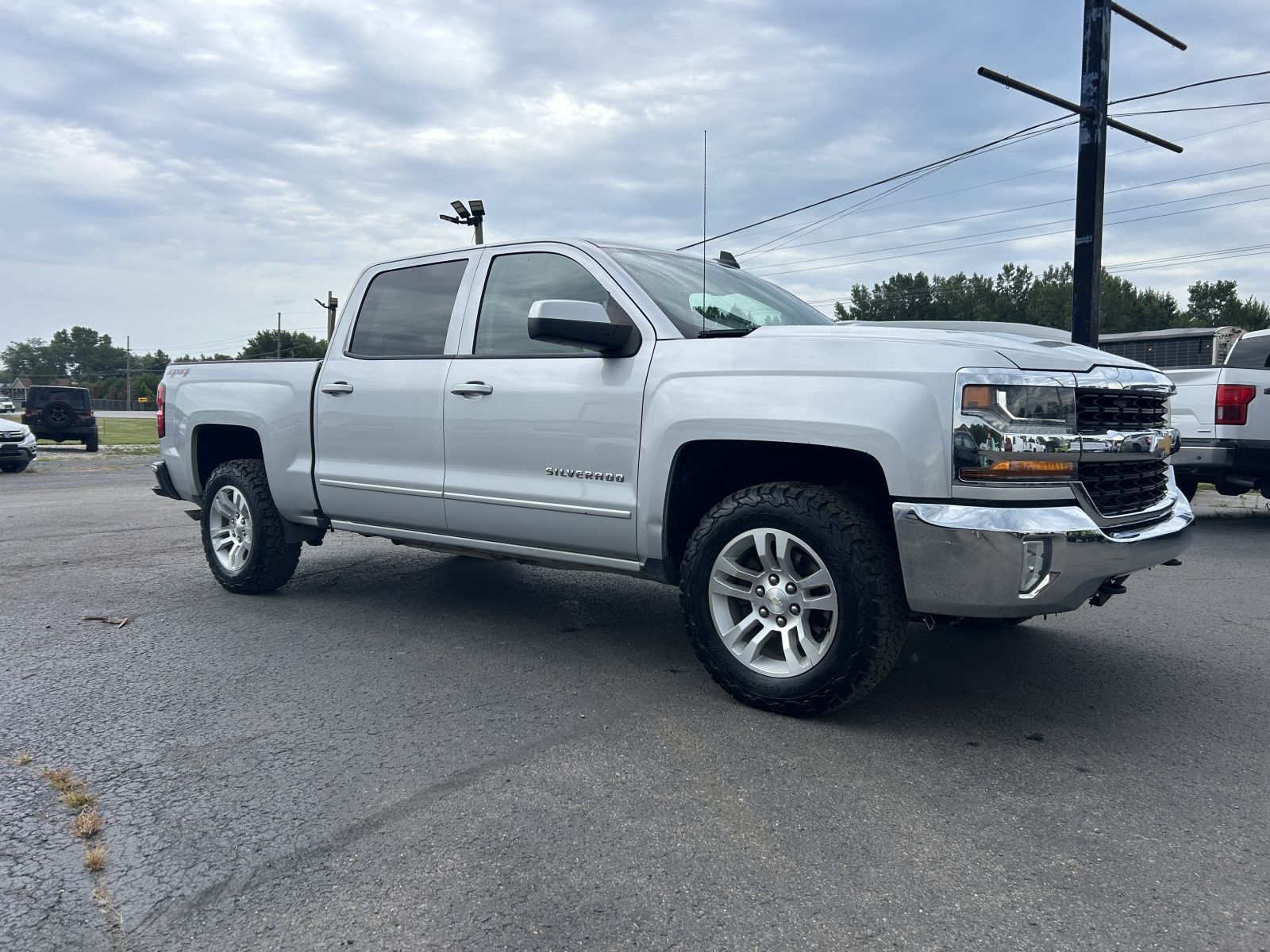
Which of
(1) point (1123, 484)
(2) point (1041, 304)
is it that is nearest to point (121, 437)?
(1) point (1123, 484)

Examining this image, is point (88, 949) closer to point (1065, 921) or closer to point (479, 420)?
point (1065, 921)

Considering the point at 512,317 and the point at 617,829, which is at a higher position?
the point at 512,317

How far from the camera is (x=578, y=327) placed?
4008mm

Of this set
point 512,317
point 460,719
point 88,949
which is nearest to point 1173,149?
point 512,317

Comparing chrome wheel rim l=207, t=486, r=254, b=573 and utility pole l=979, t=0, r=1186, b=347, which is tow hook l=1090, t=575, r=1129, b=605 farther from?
utility pole l=979, t=0, r=1186, b=347

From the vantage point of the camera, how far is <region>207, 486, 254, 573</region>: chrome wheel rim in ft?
19.8

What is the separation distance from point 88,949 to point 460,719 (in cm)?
161

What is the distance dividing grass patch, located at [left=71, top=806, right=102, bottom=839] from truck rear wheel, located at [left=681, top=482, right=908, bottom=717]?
6.97ft

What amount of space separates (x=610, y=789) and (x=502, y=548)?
1.87m

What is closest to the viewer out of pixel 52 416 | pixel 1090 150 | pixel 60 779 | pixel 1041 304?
pixel 60 779

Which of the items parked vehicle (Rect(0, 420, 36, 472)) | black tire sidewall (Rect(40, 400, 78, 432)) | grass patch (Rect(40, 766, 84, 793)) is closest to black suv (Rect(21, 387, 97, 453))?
black tire sidewall (Rect(40, 400, 78, 432))

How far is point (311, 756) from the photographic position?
11.1 feet

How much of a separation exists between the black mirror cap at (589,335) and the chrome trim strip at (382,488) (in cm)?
126

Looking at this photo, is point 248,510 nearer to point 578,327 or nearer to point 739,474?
point 578,327
